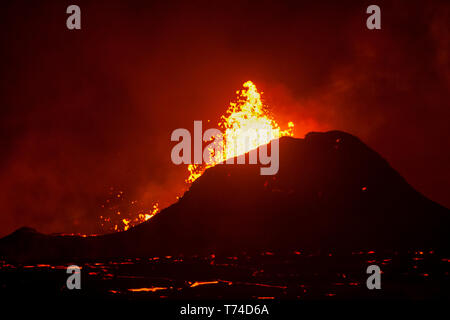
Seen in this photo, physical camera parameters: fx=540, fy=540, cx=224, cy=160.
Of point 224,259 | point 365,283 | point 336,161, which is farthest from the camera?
point 336,161

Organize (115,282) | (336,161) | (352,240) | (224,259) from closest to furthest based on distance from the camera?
1. (115,282)
2. (224,259)
3. (352,240)
4. (336,161)

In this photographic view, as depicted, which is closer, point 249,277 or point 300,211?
point 249,277

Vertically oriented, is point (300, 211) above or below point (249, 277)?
above

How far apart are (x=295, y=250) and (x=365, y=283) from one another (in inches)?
924

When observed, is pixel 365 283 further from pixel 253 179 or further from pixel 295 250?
pixel 253 179

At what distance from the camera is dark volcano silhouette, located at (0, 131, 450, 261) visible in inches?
3622

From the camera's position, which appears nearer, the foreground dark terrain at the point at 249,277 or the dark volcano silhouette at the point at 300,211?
the foreground dark terrain at the point at 249,277

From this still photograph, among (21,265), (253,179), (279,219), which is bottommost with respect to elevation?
(21,265)

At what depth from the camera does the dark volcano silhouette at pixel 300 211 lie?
92.0 m

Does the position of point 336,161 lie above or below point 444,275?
above

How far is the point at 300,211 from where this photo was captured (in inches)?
3671
